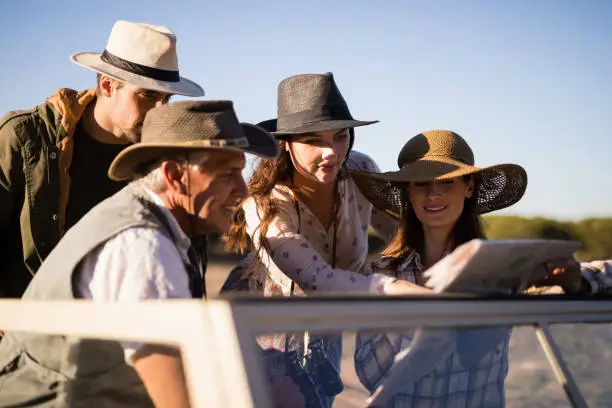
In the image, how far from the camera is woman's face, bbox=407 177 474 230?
3914 mm

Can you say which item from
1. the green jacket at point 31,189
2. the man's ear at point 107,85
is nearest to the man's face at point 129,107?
the man's ear at point 107,85

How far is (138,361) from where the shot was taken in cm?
179

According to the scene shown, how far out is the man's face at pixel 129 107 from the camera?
3.87m

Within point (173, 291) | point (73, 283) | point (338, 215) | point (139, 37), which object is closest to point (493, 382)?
point (173, 291)

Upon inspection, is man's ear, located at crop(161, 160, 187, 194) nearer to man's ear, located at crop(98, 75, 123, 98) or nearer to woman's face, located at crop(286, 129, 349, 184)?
woman's face, located at crop(286, 129, 349, 184)

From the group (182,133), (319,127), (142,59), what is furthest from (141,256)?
(142,59)

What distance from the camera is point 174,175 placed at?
253 cm

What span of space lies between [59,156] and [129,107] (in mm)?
358

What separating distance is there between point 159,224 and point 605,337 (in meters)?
1.18

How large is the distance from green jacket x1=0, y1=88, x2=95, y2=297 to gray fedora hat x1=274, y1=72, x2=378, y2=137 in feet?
3.00

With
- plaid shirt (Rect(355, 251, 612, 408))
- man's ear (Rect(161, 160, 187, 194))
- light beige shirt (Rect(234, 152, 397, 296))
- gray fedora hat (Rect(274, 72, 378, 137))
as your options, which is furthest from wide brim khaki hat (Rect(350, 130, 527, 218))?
plaid shirt (Rect(355, 251, 612, 408))

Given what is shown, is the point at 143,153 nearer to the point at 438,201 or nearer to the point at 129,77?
the point at 129,77

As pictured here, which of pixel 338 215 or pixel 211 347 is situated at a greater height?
pixel 211 347

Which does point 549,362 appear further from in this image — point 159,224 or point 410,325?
point 159,224
